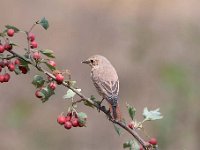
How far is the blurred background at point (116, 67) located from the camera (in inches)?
302

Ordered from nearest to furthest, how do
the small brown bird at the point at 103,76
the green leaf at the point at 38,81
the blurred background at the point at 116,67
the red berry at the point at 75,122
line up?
the green leaf at the point at 38,81 < the red berry at the point at 75,122 < the small brown bird at the point at 103,76 < the blurred background at the point at 116,67

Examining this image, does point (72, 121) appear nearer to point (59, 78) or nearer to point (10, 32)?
point (59, 78)

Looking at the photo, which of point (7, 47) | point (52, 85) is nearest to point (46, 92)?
point (52, 85)

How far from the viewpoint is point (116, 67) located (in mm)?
13344

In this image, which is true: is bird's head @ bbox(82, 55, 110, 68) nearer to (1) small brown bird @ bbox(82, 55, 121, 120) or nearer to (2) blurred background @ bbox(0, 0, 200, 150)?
(1) small brown bird @ bbox(82, 55, 121, 120)

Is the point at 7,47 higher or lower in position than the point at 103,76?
lower

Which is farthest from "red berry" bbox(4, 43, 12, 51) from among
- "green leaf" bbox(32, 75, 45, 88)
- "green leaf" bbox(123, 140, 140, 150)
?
"green leaf" bbox(123, 140, 140, 150)

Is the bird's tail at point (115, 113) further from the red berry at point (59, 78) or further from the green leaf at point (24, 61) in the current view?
the green leaf at point (24, 61)

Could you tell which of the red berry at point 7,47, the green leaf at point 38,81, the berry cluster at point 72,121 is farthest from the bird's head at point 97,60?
the red berry at point 7,47

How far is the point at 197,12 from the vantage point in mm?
15219

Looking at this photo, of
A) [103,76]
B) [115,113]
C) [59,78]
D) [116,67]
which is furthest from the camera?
[116,67]

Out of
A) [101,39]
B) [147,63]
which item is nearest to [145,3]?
[101,39]

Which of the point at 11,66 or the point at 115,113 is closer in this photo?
the point at 11,66

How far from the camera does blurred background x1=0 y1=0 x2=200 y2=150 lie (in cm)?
767
